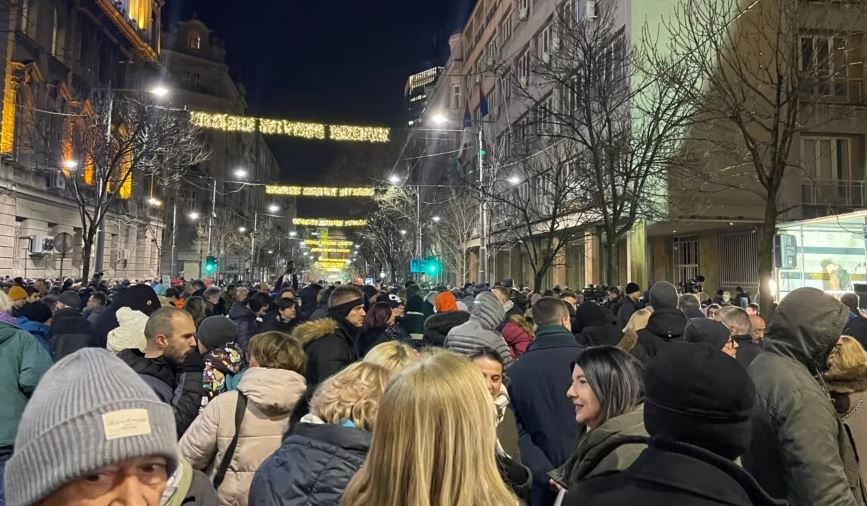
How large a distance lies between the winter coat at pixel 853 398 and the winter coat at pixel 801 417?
547 mm

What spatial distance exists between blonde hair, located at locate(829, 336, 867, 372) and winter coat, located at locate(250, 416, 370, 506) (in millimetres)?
2977

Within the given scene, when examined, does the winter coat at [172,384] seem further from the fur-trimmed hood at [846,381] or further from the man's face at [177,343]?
the fur-trimmed hood at [846,381]

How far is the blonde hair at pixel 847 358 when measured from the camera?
3.79m

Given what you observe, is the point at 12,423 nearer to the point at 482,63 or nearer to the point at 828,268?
the point at 828,268

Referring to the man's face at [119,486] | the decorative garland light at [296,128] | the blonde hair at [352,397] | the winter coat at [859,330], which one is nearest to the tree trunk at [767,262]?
the winter coat at [859,330]

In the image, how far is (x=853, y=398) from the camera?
367cm

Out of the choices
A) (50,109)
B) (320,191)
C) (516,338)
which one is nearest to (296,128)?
(320,191)

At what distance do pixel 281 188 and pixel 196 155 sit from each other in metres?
10.9

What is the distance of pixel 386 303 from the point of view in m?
7.98

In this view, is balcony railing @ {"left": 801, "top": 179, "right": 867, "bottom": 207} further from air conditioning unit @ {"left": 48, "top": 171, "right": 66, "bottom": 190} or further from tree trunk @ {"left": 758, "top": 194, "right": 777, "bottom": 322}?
air conditioning unit @ {"left": 48, "top": 171, "right": 66, "bottom": 190}

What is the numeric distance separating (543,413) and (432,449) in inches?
110

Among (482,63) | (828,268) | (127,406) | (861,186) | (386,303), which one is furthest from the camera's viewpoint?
(482,63)

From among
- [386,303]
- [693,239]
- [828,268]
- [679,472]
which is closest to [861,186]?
[693,239]

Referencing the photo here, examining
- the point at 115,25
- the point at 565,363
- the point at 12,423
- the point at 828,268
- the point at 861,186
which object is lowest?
the point at 12,423
